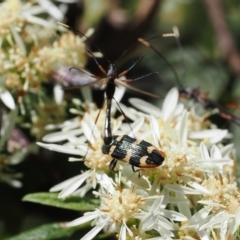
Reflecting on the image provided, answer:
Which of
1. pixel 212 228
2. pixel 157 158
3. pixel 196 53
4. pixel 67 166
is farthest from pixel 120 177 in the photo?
pixel 196 53

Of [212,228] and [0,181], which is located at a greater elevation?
[212,228]

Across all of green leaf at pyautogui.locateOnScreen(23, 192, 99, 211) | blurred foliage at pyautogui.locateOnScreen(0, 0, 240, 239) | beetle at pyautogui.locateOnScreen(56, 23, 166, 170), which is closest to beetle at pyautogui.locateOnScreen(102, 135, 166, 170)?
Result: beetle at pyautogui.locateOnScreen(56, 23, 166, 170)

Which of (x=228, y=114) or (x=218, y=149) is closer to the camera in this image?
(x=218, y=149)

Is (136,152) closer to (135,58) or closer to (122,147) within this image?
(122,147)

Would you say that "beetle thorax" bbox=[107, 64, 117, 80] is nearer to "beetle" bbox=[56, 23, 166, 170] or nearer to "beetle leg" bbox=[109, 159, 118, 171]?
"beetle" bbox=[56, 23, 166, 170]

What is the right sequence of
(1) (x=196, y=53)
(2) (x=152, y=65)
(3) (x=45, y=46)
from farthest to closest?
(1) (x=196, y=53) → (2) (x=152, y=65) → (3) (x=45, y=46)

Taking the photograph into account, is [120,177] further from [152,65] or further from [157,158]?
[152,65]
